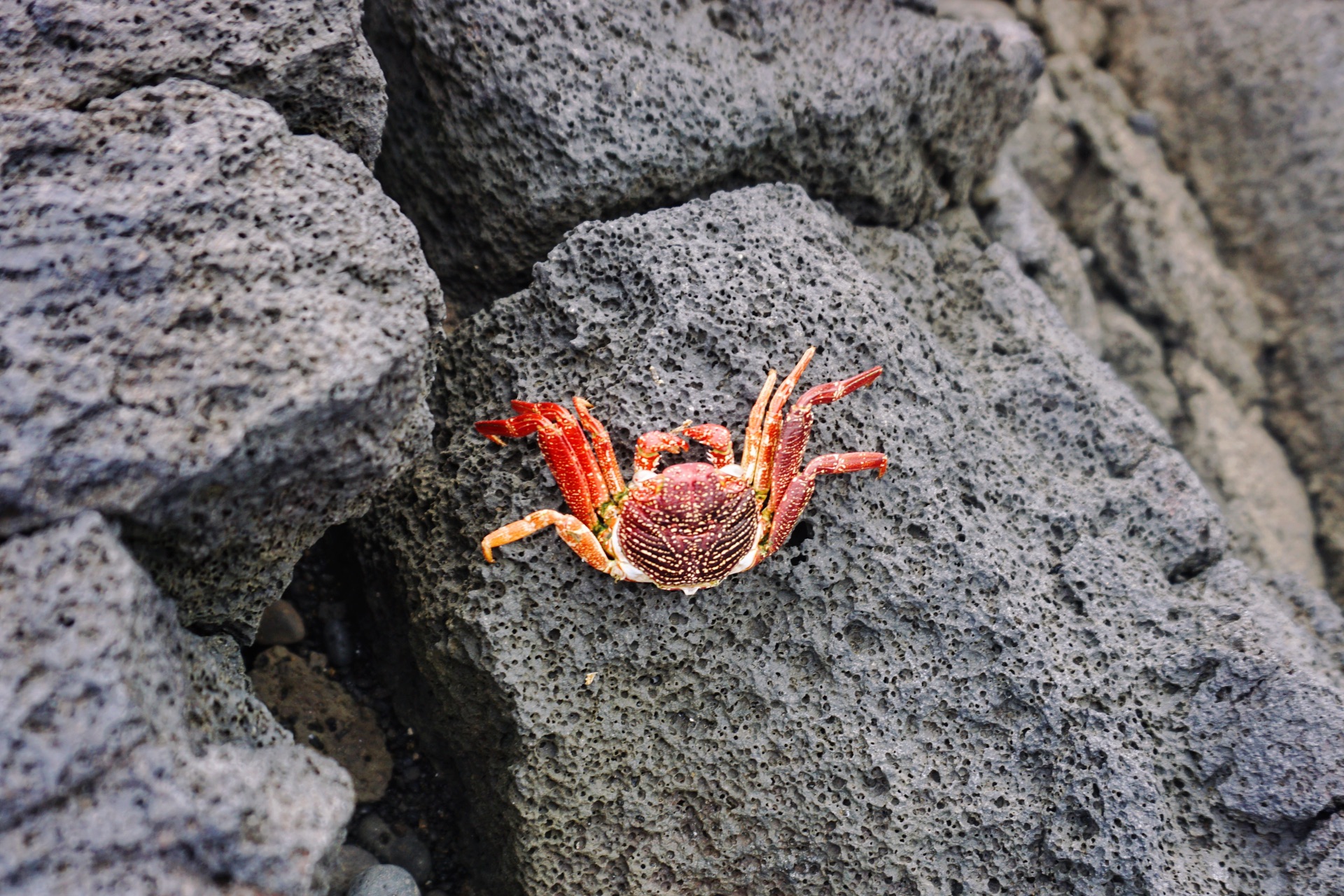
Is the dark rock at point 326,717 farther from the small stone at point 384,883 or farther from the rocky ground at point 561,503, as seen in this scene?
the small stone at point 384,883

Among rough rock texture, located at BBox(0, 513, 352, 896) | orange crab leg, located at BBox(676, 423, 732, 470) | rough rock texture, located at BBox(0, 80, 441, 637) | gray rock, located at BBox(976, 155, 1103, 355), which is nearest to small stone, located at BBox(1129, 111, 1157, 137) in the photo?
gray rock, located at BBox(976, 155, 1103, 355)

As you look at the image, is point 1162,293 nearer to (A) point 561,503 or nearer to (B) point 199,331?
(A) point 561,503

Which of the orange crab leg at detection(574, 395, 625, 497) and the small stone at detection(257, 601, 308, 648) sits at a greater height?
the orange crab leg at detection(574, 395, 625, 497)

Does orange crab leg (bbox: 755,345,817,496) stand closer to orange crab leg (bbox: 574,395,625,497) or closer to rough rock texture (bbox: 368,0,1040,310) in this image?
orange crab leg (bbox: 574,395,625,497)

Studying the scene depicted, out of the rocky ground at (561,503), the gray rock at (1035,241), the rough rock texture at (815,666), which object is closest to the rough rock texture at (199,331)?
the rocky ground at (561,503)

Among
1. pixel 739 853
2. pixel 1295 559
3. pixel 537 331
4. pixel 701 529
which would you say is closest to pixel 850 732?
pixel 739 853

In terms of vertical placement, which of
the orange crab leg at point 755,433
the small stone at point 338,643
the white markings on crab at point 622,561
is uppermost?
the orange crab leg at point 755,433
